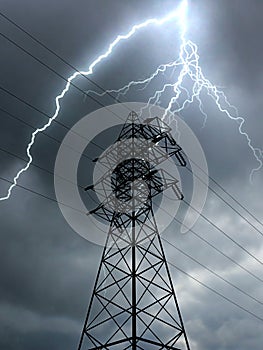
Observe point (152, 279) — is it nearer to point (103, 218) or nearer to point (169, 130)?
point (103, 218)

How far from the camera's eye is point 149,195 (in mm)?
19562

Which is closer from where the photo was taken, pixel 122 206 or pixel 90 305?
pixel 90 305

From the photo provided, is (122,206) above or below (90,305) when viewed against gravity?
above

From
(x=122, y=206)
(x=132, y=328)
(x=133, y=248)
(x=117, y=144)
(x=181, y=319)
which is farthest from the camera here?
(x=117, y=144)

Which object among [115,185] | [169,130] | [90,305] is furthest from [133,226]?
[169,130]

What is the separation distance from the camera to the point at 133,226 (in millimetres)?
18656

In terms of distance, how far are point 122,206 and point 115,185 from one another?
1.19 m

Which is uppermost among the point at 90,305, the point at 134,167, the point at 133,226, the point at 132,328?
the point at 134,167

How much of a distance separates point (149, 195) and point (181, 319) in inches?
221

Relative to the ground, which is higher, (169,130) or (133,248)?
(169,130)

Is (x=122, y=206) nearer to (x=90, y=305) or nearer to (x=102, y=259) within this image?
(x=102, y=259)

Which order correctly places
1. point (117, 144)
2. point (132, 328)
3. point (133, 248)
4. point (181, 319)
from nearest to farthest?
point (132, 328) → point (181, 319) → point (133, 248) → point (117, 144)

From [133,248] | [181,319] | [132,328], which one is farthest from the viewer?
[133,248]

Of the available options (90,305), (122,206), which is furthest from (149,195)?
(90,305)
